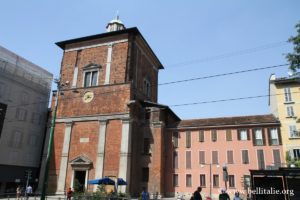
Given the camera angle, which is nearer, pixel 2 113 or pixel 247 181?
pixel 247 181

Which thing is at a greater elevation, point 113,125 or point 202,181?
point 113,125

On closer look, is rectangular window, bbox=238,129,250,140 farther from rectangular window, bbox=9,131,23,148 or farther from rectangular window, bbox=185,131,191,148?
rectangular window, bbox=9,131,23,148

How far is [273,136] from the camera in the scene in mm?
29438

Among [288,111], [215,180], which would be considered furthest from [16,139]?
[288,111]

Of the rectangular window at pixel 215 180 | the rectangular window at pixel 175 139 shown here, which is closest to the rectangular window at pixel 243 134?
the rectangular window at pixel 215 180

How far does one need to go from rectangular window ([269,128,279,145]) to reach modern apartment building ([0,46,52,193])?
26602mm

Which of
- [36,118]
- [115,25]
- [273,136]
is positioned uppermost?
[115,25]

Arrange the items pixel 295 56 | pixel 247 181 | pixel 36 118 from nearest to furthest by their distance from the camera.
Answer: pixel 295 56, pixel 247 181, pixel 36 118

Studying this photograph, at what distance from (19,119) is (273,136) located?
28.8m

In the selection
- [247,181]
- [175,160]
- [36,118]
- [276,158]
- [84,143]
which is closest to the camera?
[247,181]

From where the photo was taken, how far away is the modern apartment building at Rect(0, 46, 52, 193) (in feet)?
101

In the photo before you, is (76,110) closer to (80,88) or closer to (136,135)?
(80,88)

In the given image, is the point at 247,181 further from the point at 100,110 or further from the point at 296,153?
the point at 100,110

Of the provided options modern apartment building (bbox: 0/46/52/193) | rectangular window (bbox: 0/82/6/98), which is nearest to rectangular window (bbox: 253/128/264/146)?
modern apartment building (bbox: 0/46/52/193)
